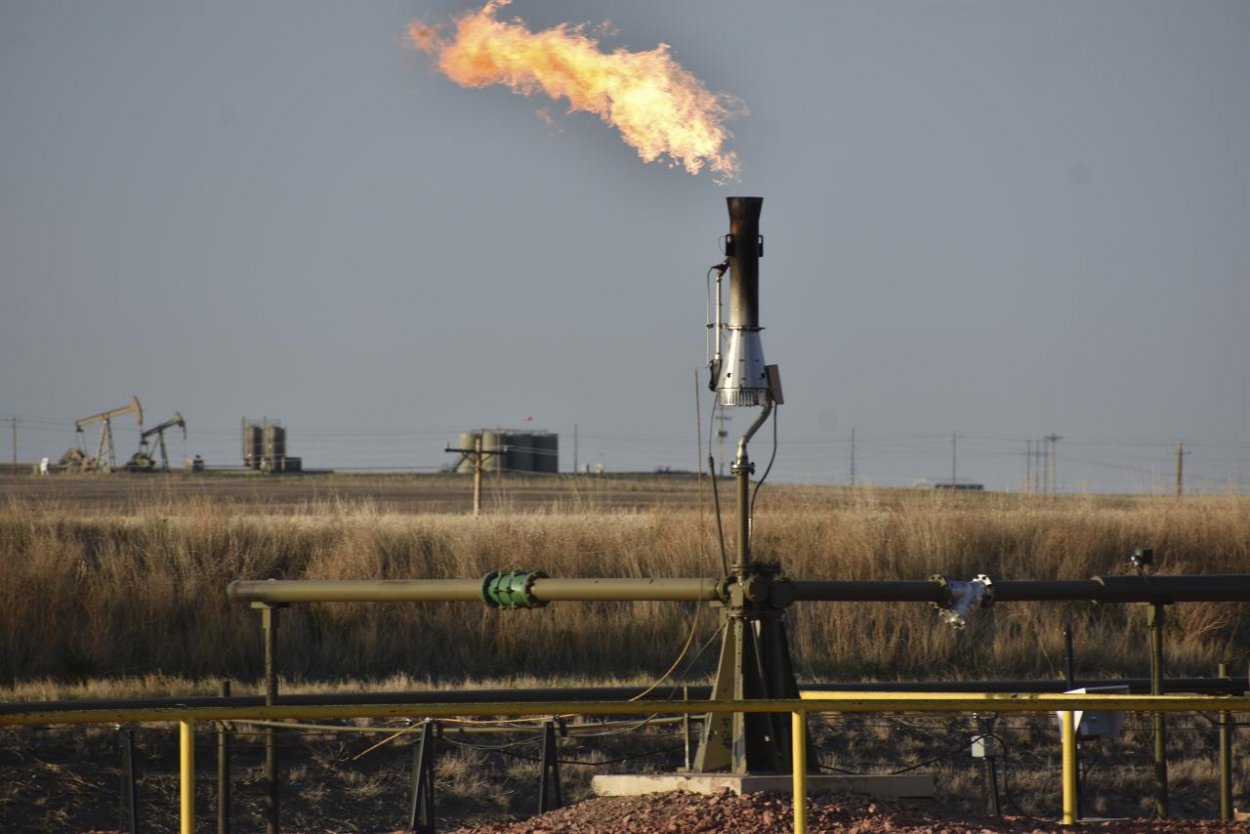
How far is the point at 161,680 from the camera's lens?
57.8ft

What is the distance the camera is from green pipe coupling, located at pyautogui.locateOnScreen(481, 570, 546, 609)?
989cm

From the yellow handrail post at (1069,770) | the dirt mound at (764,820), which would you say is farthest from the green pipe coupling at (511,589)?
the yellow handrail post at (1069,770)

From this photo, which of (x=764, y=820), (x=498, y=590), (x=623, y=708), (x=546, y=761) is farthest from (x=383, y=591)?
(x=623, y=708)

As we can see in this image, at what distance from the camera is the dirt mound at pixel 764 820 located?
26.5ft

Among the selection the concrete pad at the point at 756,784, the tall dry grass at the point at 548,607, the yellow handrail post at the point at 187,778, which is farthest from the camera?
the tall dry grass at the point at 548,607

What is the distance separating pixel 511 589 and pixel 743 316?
7.35 ft

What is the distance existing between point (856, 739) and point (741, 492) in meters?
7.21

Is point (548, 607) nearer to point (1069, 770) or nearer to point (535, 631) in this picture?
point (535, 631)

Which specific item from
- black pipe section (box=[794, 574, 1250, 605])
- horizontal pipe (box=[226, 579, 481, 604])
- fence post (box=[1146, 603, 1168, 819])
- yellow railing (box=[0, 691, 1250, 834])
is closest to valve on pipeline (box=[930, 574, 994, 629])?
black pipe section (box=[794, 574, 1250, 605])

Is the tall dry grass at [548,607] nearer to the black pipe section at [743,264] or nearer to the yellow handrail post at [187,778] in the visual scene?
the black pipe section at [743,264]

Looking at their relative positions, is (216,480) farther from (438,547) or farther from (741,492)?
(741,492)

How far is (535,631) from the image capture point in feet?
64.4

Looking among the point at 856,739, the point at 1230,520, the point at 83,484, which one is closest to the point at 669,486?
the point at 83,484

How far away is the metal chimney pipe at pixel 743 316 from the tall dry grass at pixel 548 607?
7.51 m
